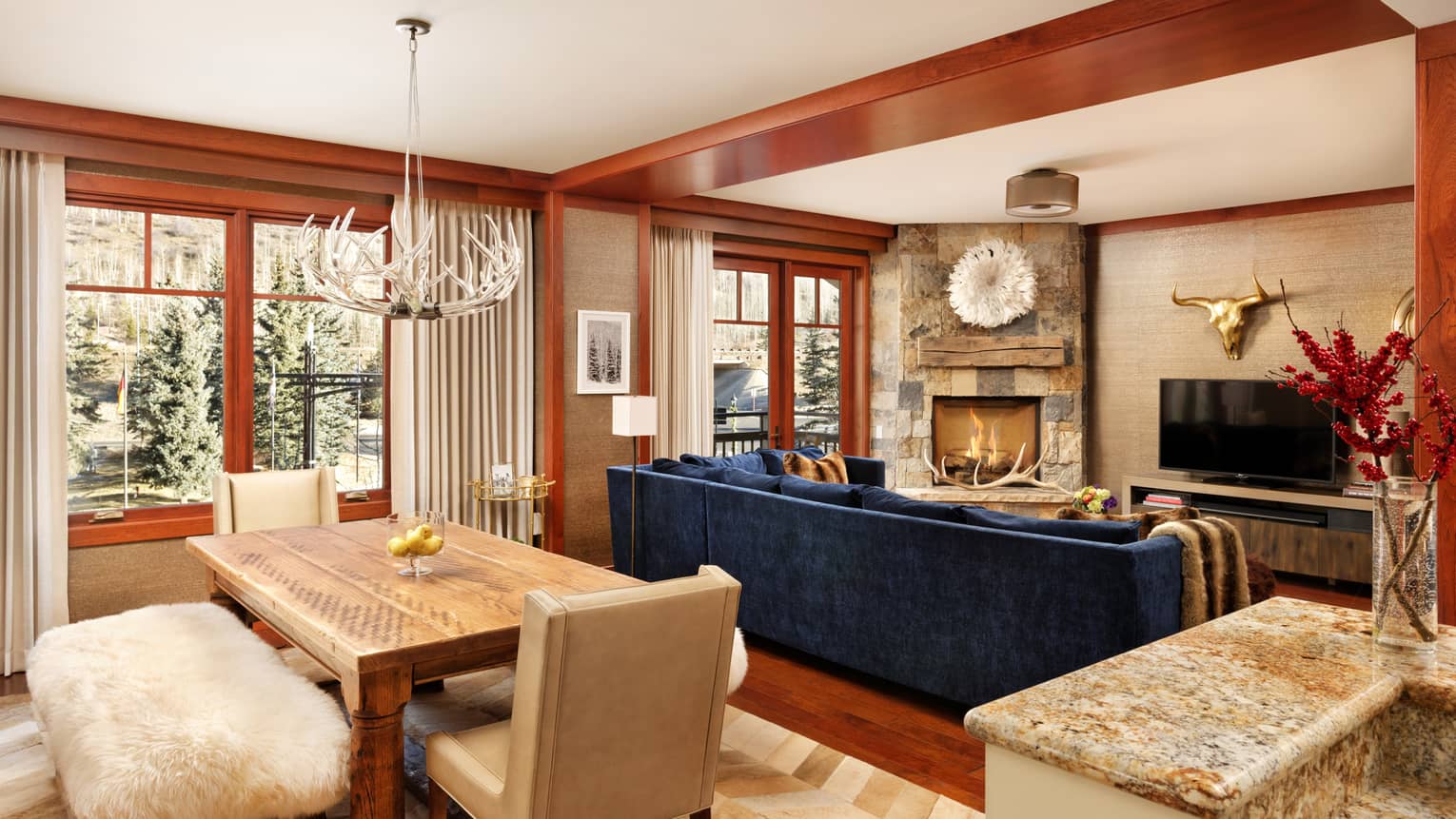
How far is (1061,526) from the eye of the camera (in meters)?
3.20

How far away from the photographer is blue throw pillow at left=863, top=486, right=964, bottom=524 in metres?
3.46

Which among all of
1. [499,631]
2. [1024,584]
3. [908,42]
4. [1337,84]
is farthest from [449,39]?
[1337,84]

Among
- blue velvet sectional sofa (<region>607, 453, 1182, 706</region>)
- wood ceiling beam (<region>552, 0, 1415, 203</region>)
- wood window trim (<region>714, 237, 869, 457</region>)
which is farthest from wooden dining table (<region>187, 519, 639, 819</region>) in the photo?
wood window trim (<region>714, 237, 869, 457</region>)

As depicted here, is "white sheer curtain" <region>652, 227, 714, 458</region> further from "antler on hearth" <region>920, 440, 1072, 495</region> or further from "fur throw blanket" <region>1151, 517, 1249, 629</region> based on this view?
"fur throw blanket" <region>1151, 517, 1249, 629</region>

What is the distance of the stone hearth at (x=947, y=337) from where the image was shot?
22.8ft

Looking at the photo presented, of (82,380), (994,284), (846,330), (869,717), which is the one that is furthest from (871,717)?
(846,330)

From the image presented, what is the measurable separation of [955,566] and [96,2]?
3448 millimetres

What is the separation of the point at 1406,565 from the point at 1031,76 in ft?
7.58

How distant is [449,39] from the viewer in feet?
10.6

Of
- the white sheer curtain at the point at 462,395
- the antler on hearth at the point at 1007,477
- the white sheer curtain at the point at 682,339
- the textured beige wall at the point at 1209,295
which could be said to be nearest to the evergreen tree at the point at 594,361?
the white sheer curtain at the point at 462,395

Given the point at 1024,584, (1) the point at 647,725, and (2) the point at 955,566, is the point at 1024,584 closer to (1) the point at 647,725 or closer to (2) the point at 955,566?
(2) the point at 955,566

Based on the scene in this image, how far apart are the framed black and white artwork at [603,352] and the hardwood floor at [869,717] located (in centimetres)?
199

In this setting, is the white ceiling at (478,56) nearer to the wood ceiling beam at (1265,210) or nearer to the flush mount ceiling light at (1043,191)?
the flush mount ceiling light at (1043,191)

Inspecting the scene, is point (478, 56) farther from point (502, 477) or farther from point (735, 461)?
point (735, 461)
